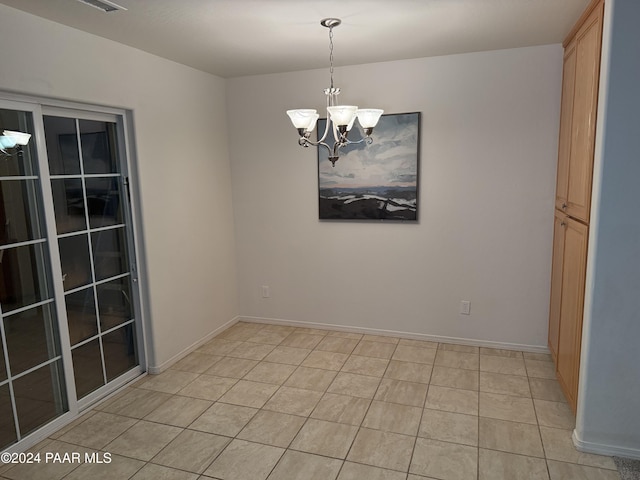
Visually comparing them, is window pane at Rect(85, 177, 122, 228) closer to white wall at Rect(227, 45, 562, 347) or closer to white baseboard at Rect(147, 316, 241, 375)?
white baseboard at Rect(147, 316, 241, 375)

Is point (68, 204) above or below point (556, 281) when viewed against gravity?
above

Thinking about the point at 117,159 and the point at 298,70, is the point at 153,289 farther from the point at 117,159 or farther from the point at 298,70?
the point at 298,70

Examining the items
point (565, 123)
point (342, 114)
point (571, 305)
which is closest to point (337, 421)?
point (571, 305)

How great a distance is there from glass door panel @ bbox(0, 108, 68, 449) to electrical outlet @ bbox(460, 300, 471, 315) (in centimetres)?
315

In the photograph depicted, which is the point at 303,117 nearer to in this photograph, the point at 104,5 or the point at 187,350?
the point at 104,5

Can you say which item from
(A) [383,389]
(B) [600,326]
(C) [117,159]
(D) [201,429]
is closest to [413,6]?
(B) [600,326]

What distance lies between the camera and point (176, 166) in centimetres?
372

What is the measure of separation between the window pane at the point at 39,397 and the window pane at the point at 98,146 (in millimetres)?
1351

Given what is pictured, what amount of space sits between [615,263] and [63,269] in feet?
10.6

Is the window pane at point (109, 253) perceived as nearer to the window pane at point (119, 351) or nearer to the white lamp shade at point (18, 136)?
the window pane at point (119, 351)

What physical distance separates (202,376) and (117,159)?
71.0 inches

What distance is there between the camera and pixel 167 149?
3.60 m

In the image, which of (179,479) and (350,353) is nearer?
(179,479)

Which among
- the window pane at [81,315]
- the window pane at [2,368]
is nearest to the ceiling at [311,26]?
the window pane at [81,315]
